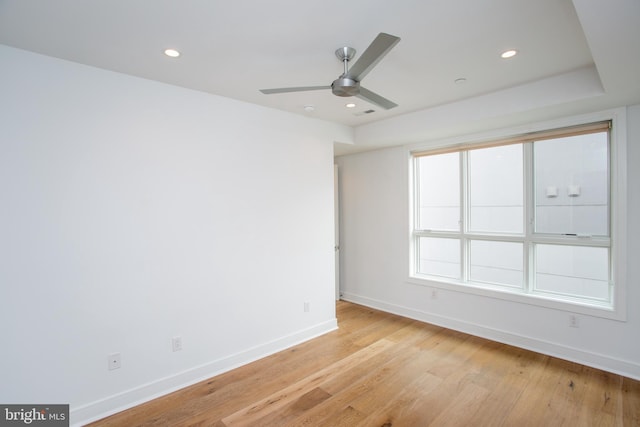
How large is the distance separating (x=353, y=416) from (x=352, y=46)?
8.64 ft

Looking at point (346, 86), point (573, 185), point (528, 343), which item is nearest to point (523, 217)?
point (573, 185)

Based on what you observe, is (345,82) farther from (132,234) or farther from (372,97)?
(132,234)

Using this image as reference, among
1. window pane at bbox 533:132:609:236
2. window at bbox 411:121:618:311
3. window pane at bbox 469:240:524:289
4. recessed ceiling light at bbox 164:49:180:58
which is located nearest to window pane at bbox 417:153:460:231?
window at bbox 411:121:618:311

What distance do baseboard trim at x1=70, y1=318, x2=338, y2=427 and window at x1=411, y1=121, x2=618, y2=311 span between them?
2085mm

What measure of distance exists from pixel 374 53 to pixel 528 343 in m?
3.38

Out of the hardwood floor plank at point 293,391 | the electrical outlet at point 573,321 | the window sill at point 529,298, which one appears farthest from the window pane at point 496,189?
the hardwood floor plank at point 293,391

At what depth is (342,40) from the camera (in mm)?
1984

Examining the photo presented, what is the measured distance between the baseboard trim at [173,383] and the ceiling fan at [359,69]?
2472 millimetres

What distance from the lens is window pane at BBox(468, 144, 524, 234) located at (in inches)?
136

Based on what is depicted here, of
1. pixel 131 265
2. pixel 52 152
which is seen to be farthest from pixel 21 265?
pixel 52 152

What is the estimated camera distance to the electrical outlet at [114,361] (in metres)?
2.32

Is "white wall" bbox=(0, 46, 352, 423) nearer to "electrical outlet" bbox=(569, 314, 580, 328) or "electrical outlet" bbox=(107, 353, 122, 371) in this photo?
"electrical outlet" bbox=(107, 353, 122, 371)

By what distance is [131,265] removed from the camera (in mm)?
2438

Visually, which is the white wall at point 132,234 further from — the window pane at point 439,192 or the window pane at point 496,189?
the window pane at point 496,189
